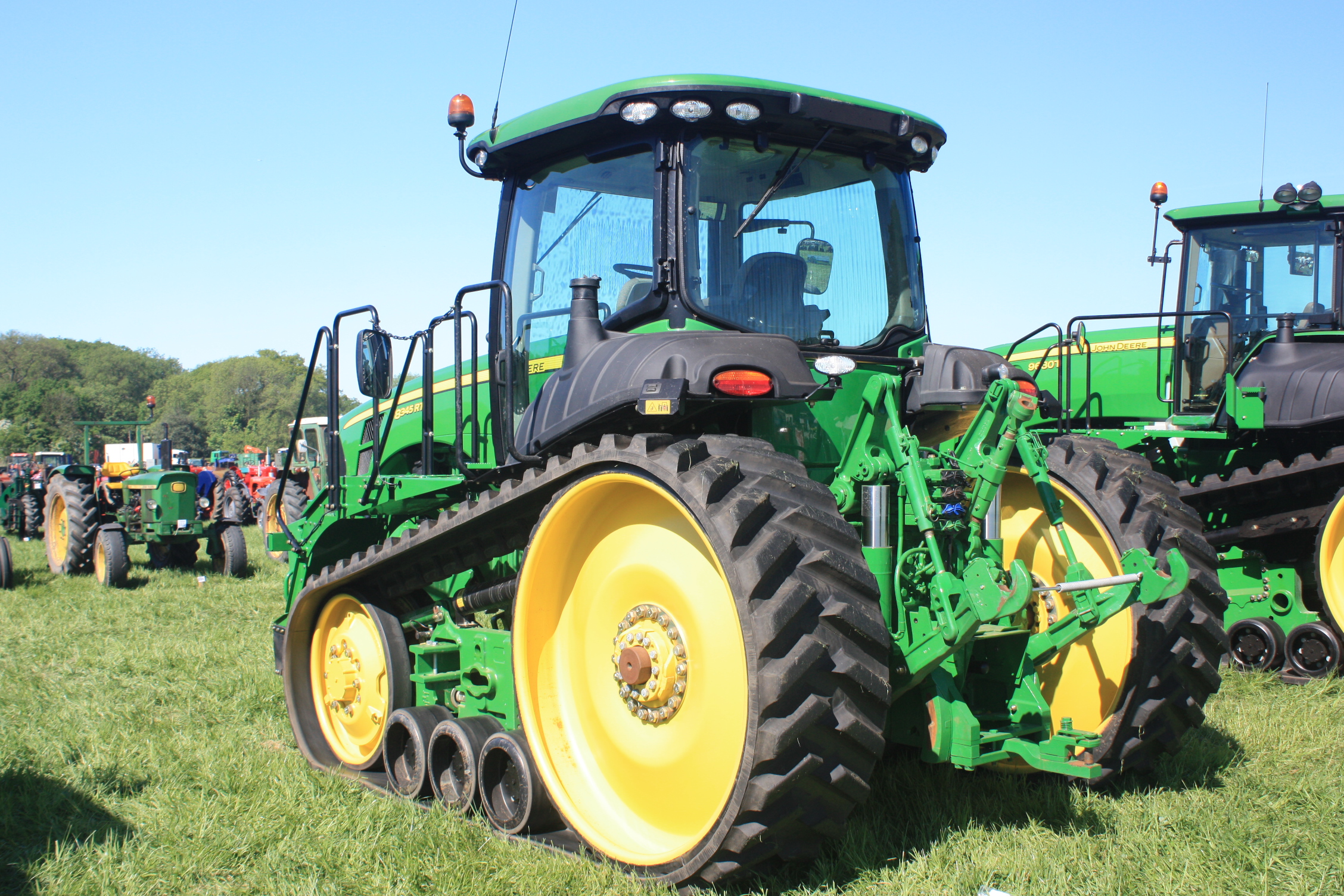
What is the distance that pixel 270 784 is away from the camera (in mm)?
4934

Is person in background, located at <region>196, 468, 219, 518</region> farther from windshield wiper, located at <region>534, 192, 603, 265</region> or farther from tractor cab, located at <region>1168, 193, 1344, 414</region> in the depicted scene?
tractor cab, located at <region>1168, 193, 1344, 414</region>

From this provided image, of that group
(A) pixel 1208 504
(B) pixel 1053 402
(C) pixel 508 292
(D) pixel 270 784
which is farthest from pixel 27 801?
(A) pixel 1208 504

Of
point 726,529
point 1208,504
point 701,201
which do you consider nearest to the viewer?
point 726,529

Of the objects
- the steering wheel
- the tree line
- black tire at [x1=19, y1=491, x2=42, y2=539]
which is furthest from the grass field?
the tree line

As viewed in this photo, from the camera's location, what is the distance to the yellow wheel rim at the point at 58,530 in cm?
1475

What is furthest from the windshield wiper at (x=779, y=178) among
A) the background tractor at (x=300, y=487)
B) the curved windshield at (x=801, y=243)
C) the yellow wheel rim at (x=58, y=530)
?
the yellow wheel rim at (x=58, y=530)

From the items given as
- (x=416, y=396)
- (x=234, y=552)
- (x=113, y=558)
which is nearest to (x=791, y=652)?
(x=416, y=396)

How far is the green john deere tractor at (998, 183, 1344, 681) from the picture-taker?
23.4ft

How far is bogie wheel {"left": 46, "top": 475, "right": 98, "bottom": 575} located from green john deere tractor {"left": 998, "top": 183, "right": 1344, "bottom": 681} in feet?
38.9

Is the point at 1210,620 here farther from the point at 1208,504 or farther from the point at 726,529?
the point at 1208,504

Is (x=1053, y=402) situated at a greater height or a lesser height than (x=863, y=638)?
greater

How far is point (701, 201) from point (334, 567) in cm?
285

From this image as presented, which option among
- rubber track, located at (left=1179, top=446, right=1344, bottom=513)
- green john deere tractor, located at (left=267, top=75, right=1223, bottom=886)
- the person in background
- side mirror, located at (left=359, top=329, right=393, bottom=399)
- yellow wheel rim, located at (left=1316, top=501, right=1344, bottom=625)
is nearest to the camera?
green john deere tractor, located at (left=267, top=75, right=1223, bottom=886)

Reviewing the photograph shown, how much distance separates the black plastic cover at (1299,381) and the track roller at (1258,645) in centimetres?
138
